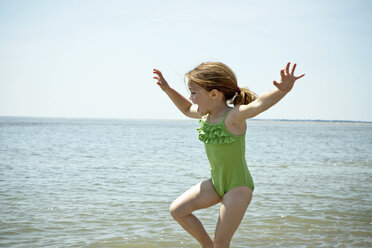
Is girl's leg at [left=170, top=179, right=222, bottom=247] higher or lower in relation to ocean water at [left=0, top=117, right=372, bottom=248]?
higher

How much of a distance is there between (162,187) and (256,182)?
2.57 m

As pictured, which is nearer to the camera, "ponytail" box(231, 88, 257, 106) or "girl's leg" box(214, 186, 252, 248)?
"girl's leg" box(214, 186, 252, 248)

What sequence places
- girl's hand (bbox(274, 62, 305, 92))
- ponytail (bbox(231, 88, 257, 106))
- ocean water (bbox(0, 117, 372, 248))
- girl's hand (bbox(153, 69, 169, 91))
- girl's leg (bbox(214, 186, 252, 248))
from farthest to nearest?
ocean water (bbox(0, 117, 372, 248)) < girl's hand (bbox(153, 69, 169, 91)) < ponytail (bbox(231, 88, 257, 106)) < girl's leg (bbox(214, 186, 252, 248)) < girl's hand (bbox(274, 62, 305, 92))

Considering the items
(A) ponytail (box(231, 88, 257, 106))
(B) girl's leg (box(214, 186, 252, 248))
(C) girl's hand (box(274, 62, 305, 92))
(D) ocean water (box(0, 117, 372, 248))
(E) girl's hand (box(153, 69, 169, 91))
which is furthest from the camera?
(D) ocean water (box(0, 117, 372, 248))

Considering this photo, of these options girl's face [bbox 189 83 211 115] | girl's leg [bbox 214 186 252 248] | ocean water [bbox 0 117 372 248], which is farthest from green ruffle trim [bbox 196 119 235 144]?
ocean water [bbox 0 117 372 248]

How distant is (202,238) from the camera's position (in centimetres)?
361

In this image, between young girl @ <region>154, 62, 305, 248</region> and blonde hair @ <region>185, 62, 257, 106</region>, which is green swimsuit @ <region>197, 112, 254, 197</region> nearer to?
young girl @ <region>154, 62, 305, 248</region>

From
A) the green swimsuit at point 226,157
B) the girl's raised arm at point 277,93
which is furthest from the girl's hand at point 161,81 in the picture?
the girl's raised arm at point 277,93

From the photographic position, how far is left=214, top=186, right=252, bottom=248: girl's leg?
3.33m

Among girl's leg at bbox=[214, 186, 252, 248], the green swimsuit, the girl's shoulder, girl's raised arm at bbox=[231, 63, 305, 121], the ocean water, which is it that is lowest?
the ocean water

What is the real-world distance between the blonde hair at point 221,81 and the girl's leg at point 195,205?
0.80 metres

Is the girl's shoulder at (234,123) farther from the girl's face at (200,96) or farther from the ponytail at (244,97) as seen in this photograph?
the girl's face at (200,96)

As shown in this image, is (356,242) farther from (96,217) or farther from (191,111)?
(96,217)

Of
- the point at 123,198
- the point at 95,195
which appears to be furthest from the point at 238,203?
the point at 95,195
